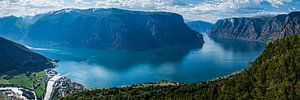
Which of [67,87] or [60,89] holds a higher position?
[60,89]

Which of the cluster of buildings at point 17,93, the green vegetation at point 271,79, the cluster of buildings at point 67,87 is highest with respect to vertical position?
the green vegetation at point 271,79

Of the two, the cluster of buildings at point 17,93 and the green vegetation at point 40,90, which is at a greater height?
the cluster of buildings at point 17,93

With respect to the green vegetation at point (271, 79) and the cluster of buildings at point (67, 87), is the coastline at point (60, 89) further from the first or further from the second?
the green vegetation at point (271, 79)

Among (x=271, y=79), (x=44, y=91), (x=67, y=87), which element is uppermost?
(x=271, y=79)

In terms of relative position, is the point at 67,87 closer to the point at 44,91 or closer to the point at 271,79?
the point at 44,91

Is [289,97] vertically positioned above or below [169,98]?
above

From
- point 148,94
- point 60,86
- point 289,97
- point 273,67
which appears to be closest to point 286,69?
point 273,67

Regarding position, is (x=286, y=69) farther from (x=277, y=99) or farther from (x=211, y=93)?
(x=211, y=93)

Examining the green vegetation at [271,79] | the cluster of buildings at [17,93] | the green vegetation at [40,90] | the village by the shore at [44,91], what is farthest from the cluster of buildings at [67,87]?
the green vegetation at [271,79]

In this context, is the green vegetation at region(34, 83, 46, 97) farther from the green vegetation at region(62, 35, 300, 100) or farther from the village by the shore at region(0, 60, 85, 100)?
the green vegetation at region(62, 35, 300, 100)

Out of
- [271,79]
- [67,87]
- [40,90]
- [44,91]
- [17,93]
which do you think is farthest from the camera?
[67,87]

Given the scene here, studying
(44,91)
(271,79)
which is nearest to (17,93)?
(44,91)
